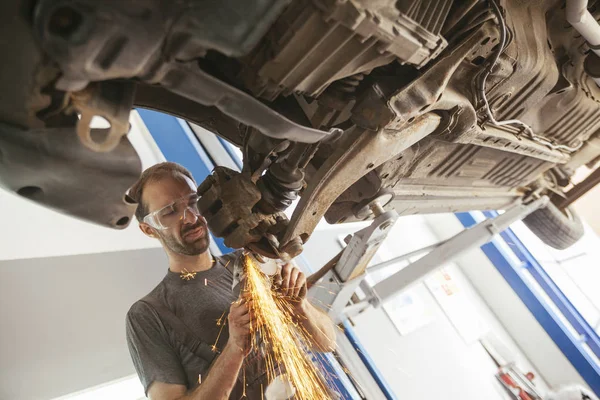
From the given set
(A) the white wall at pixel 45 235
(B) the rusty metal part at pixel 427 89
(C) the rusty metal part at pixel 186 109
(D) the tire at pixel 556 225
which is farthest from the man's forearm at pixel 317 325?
(D) the tire at pixel 556 225

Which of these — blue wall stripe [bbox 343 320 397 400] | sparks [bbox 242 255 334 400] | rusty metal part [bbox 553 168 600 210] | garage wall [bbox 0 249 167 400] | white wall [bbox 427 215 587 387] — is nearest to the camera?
sparks [bbox 242 255 334 400]

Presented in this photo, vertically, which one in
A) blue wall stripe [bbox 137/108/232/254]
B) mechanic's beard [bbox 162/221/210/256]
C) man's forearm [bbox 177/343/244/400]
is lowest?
man's forearm [bbox 177/343/244/400]

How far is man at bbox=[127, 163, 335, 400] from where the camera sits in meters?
1.50

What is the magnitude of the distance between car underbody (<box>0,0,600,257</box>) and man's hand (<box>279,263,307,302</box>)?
0.31 m

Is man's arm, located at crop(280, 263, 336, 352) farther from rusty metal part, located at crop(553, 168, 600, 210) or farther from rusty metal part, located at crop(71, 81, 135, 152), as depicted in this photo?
rusty metal part, located at crop(553, 168, 600, 210)

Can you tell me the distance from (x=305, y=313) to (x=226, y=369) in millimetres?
429

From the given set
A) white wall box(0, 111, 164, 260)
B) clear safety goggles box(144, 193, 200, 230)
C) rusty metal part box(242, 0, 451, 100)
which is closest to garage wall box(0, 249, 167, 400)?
white wall box(0, 111, 164, 260)

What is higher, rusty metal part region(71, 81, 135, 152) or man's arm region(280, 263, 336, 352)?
rusty metal part region(71, 81, 135, 152)

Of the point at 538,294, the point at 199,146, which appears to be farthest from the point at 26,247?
the point at 538,294

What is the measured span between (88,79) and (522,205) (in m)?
2.97

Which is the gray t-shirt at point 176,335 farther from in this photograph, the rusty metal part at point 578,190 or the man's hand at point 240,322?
the rusty metal part at point 578,190

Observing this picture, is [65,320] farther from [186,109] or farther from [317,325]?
[186,109]

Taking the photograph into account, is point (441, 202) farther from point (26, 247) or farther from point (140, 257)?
point (26, 247)

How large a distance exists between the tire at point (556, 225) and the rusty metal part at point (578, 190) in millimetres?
63
